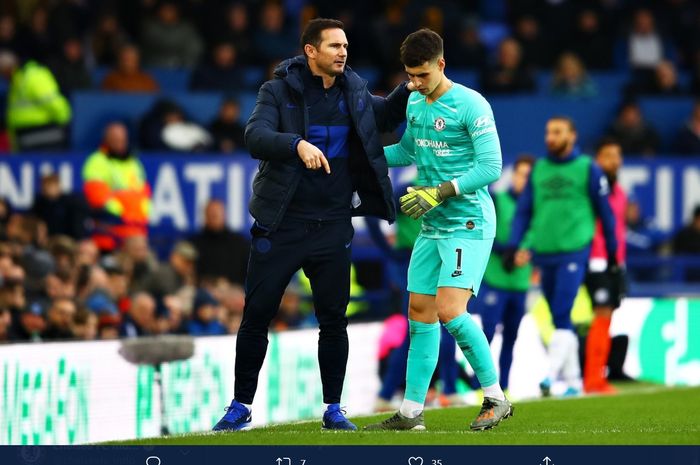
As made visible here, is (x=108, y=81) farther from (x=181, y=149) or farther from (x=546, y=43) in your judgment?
(x=546, y=43)

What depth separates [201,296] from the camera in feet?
49.3

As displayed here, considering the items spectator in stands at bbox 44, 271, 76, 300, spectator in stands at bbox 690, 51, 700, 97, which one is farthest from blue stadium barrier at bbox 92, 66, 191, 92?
spectator in stands at bbox 690, 51, 700, 97

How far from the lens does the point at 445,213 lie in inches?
356

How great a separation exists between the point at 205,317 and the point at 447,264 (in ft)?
20.1

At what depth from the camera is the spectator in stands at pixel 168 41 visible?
19844 millimetres

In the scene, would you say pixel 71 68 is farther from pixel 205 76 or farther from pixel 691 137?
pixel 691 137

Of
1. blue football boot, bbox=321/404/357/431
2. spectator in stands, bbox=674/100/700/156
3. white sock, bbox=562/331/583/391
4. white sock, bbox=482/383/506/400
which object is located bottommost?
white sock, bbox=562/331/583/391

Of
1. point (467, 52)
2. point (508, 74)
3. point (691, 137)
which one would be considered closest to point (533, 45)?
point (467, 52)

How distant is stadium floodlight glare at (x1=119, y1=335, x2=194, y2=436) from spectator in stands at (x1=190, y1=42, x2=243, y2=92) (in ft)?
23.7

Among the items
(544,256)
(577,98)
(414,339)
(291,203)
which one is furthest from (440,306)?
(577,98)

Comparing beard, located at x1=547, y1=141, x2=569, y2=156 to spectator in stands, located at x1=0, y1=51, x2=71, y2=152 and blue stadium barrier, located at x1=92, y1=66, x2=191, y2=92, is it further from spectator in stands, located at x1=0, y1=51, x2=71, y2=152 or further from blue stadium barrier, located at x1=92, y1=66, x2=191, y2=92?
blue stadium barrier, located at x1=92, y1=66, x2=191, y2=92

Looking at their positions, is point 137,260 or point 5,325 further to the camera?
point 137,260

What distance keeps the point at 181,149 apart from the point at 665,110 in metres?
6.22

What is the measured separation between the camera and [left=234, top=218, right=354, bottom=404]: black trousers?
29.8 ft
